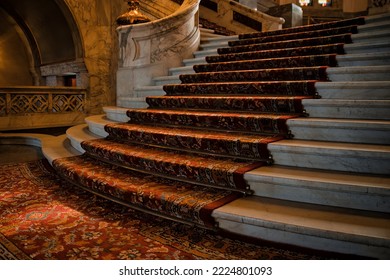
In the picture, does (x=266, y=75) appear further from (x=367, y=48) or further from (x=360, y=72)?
(x=367, y=48)

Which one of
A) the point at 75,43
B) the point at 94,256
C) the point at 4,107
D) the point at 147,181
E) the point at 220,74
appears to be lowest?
the point at 94,256

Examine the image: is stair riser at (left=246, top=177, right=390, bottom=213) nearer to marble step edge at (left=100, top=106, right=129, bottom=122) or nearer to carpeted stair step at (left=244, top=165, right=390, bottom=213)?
carpeted stair step at (left=244, top=165, right=390, bottom=213)

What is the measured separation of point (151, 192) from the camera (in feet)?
7.84

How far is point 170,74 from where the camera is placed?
17.1 ft

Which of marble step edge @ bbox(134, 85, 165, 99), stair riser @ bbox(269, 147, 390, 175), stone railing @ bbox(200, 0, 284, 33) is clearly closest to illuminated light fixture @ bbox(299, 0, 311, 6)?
stone railing @ bbox(200, 0, 284, 33)

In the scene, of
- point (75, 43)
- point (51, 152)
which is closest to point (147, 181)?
point (51, 152)

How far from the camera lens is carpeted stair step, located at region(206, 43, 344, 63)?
3857 mm

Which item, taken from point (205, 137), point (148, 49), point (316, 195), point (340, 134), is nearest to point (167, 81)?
point (148, 49)

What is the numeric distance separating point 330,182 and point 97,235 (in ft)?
5.05

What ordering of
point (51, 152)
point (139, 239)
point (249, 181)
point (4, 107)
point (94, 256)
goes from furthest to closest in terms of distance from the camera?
point (4, 107) → point (51, 152) → point (249, 181) → point (139, 239) → point (94, 256)

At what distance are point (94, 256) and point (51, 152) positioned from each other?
2481 mm

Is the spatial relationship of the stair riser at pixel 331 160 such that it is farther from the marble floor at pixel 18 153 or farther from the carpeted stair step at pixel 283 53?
the marble floor at pixel 18 153

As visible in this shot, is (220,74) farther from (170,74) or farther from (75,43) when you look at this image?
(75,43)
